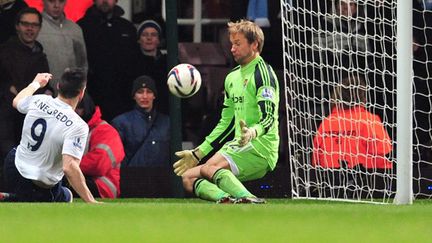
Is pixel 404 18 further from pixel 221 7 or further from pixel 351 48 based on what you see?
pixel 221 7

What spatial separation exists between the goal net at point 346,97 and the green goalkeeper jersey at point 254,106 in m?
1.78

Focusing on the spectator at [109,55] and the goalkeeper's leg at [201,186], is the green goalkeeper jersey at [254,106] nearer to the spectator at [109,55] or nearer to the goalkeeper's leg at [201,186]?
the goalkeeper's leg at [201,186]

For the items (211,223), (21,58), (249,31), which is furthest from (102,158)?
(211,223)

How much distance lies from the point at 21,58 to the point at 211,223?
613 centimetres

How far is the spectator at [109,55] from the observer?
16.0 meters

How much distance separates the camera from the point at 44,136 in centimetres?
1298

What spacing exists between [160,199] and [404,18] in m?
3.60

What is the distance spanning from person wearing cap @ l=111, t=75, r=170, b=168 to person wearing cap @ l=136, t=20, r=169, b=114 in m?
0.32

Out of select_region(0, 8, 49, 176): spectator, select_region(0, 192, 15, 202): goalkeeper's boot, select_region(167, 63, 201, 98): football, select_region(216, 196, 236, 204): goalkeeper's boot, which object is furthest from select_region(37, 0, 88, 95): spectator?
select_region(216, 196, 236, 204): goalkeeper's boot

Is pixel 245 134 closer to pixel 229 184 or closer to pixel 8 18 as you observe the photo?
pixel 229 184

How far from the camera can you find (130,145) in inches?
620

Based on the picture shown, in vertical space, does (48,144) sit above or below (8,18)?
below

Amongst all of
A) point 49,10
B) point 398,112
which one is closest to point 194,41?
point 49,10

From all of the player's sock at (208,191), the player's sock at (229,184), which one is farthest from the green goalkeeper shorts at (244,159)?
the player's sock at (208,191)
